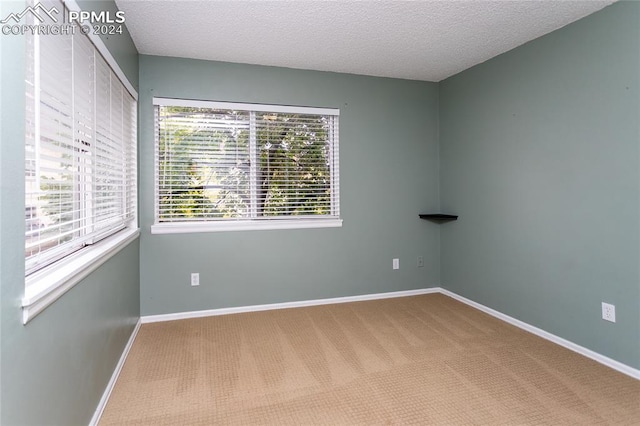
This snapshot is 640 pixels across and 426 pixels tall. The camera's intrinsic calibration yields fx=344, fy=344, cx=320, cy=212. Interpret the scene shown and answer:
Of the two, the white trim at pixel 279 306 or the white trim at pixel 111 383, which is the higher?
the white trim at pixel 279 306

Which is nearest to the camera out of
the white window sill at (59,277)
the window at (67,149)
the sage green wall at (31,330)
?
the sage green wall at (31,330)

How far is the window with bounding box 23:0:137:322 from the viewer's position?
1.24 meters

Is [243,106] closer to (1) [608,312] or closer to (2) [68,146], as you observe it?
(2) [68,146]

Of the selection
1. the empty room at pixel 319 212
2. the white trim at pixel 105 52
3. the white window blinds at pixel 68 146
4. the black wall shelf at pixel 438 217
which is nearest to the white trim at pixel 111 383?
the empty room at pixel 319 212

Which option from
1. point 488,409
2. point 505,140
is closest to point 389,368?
point 488,409

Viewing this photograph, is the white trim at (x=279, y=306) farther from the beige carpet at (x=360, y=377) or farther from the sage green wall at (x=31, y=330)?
the sage green wall at (x=31, y=330)

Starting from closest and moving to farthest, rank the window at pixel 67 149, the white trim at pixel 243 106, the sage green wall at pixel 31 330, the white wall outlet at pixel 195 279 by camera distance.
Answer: the sage green wall at pixel 31 330
the window at pixel 67 149
the white trim at pixel 243 106
the white wall outlet at pixel 195 279

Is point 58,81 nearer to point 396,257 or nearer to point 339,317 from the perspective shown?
point 339,317

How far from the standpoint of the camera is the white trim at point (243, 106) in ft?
10.6

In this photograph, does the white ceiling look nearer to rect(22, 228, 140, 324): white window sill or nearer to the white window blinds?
the white window blinds

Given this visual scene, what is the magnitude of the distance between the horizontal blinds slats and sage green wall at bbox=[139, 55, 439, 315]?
138 mm

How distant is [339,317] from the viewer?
3.33 metres

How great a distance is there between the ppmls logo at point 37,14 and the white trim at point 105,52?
114 millimetres

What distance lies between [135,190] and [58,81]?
1756mm
